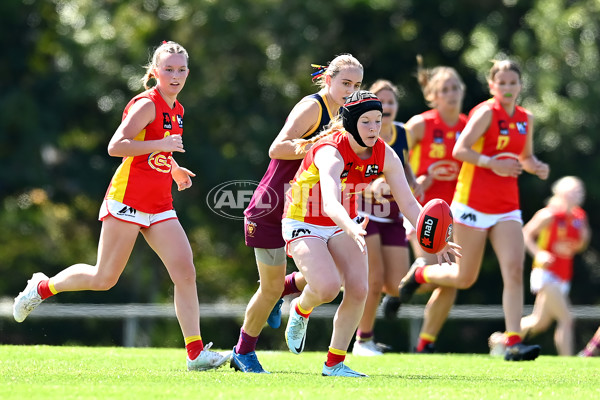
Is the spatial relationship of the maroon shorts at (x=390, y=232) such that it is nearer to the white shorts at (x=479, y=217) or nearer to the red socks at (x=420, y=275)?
the red socks at (x=420, y=275)

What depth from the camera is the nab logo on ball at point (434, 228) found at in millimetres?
6273

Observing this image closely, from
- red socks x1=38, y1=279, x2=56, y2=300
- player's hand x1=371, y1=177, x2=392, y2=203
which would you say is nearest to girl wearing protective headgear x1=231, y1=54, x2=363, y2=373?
red socks x1=38, y1=279, x2=56, y2=300

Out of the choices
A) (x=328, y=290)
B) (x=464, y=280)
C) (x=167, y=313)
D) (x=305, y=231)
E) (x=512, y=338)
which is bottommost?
(x=167, y=313)

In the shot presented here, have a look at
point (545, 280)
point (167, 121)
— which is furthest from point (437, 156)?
point (545, 280)

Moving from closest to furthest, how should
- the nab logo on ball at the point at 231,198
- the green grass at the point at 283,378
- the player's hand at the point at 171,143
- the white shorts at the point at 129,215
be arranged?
the green grass at the point at 283,378 < the player's hand at the point at 171,143 < the white shorts at the point at 129,215 < the nab logo on ball at the point at 231,198

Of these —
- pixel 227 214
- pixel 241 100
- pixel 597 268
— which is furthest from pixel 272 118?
pixel 597 268

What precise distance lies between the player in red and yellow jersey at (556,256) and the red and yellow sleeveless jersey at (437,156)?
3629 millimetres

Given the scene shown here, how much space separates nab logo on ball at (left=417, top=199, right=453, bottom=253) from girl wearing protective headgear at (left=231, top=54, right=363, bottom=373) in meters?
1.03

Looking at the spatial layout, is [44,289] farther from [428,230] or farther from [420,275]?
[420,275]

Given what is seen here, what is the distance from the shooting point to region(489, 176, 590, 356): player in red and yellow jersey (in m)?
12.8

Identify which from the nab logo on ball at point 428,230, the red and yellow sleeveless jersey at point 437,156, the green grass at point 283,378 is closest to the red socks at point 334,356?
the green grass at point 283,378

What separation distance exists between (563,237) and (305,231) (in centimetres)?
761

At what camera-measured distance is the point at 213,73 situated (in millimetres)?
17141

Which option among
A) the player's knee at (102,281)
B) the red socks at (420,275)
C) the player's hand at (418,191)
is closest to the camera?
the player's knee at (102,281)
